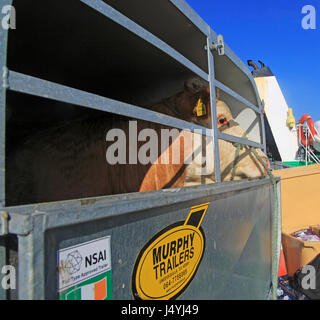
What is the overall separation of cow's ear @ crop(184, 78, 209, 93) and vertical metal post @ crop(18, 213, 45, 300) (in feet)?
6.53

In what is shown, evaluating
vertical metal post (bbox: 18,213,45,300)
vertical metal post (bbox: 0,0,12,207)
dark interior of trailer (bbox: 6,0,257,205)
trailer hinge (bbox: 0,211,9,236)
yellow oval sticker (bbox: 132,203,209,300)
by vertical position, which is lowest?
yellow oval sticker (bbox: 132,203,209,300)

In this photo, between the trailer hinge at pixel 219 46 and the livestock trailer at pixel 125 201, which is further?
the trailer hinge at pixel 219 46

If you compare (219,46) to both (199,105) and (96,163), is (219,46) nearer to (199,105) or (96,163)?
(199,105)

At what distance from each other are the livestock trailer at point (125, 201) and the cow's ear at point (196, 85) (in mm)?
140

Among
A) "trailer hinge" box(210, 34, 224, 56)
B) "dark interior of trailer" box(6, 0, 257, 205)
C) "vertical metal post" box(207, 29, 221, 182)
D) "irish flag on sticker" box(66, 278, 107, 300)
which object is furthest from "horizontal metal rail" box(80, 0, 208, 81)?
"irish flag on sticker" box(66, 278, 107, 300)

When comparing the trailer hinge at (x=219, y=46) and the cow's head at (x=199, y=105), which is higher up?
the trailer hinge at (x=219, y=46)

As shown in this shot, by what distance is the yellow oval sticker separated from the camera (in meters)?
0.83

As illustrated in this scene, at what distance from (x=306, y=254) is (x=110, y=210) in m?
3.04

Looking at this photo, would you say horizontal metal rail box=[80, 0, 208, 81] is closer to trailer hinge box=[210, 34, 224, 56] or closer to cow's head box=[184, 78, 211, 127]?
trailer hinge box=[210, 34, 224, 56]

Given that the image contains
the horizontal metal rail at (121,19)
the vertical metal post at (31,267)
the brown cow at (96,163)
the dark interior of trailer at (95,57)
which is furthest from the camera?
the brown cow at (96,163)

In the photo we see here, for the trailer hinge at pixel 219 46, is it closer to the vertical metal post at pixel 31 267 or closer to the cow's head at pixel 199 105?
the cow's head at pixel 199 105

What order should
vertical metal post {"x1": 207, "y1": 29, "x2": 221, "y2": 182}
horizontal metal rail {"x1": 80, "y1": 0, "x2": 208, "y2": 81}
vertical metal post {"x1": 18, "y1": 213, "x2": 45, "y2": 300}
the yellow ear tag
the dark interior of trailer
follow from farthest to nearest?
1. the yellow ear tag
2. vertical metal post {"x1": 207, "y1": 29, "x2": 221, "y2": 182}
3. the dark interior of trailer
4. horizontal metal rail {"x1": 80, "y1": 0, "x2": 208, "y2": 81}
5. vertical metal post {"x1": 18, "y1": 213, "x2": 45, "y2": 300}

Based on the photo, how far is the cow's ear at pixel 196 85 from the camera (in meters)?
2.27

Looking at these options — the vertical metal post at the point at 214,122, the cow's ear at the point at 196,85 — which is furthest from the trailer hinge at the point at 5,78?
the cow's ear at the point at 196,85
